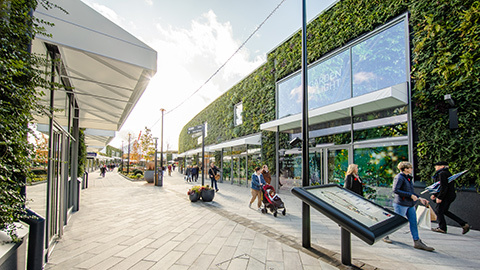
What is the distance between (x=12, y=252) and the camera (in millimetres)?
2080

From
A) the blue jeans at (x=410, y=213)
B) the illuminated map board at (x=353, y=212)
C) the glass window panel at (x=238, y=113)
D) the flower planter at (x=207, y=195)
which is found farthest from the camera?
the glass window panel at (x=238, y=113)

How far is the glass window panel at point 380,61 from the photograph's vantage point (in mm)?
7145

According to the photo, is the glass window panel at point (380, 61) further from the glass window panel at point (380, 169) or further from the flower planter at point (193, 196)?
the flower planter at point (193, 196)

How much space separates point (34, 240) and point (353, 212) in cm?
379

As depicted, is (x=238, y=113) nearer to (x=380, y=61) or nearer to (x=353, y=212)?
(x=380, y=61)

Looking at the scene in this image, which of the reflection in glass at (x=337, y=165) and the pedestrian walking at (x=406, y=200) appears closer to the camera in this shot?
the pedestrian walking at (x=406, y=200)

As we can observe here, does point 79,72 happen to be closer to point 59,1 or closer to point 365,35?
point 59,1

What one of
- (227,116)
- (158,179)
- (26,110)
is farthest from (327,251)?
(227,116)

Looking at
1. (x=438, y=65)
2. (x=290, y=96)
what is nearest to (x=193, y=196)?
(x=290, y=96)

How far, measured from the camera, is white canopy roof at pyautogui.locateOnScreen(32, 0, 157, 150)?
3.06m

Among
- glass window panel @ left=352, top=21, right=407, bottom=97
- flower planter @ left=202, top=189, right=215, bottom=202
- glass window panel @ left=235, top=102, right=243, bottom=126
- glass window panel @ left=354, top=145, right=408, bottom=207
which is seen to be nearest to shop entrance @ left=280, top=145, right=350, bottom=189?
glass window panel @ left=354, top=145, right=408, bottom=207

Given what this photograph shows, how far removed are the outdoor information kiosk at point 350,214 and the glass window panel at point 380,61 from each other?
A: 5507mm

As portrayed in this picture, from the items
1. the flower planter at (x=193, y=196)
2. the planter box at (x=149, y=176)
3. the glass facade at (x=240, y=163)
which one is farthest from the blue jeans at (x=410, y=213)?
the planter box at (x=149, y=176)

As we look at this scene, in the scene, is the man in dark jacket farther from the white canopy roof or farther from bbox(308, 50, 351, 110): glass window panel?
the white canopy roof
